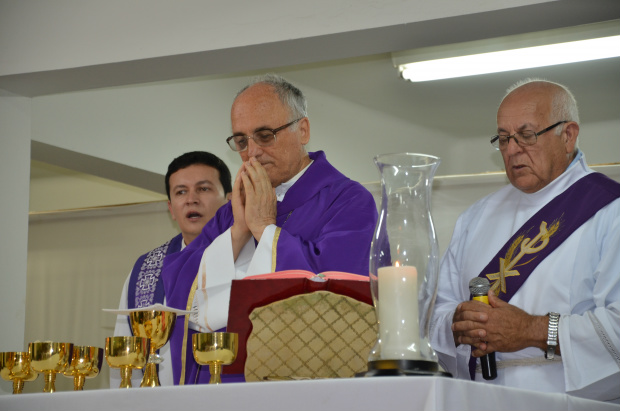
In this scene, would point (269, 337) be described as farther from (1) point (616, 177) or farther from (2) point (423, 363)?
(1) point (616, 177)

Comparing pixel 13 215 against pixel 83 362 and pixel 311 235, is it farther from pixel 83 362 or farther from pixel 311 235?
pixel 83 362

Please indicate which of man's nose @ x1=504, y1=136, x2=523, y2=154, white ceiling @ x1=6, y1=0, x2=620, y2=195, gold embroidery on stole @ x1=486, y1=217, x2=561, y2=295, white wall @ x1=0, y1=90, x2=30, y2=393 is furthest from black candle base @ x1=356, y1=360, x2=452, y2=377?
white wall @ x1=0, y1=90, x2=30, y2=393

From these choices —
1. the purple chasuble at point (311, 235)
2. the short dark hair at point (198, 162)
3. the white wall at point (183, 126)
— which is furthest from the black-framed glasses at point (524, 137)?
the white wall at point (183, 126)

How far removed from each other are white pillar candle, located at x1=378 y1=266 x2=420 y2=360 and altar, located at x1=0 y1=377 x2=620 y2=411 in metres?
0.17

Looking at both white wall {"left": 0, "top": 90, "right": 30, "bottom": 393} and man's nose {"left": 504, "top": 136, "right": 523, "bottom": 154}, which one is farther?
white wall {"left": 0, "top": 90, "right": 30, "bottom": 393}

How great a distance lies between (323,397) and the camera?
65.1 inches

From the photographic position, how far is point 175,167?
15.7 feet

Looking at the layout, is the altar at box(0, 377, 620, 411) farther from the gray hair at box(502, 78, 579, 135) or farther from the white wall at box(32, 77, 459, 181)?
the white wall at box(32, 77, 459, 181)

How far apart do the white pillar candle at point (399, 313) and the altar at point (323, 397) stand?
6.9 inches

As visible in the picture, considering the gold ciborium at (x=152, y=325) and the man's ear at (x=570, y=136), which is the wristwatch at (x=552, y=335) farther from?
the gold ciborium at (x=152, y=325)

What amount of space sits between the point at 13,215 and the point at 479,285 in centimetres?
305

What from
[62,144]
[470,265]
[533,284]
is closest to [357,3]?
[470,265]

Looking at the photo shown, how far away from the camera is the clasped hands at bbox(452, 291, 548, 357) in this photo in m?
2.75

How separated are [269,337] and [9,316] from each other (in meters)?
2.93
